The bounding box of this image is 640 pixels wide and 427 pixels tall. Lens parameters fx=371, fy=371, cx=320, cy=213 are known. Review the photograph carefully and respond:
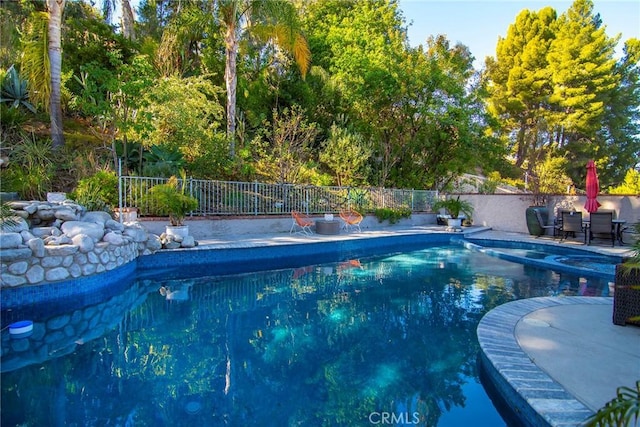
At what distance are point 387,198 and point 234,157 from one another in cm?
615

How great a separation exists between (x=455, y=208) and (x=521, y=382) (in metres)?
12.0

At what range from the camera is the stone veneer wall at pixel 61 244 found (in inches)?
188

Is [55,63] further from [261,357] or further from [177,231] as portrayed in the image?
[261,357]

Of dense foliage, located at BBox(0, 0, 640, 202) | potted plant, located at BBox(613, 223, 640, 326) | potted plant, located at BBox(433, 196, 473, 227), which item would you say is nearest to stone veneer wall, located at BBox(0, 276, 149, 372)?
dense foliage, located at BBox(0, 0, 640, 202)

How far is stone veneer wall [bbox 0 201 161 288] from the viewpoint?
15.6 ft

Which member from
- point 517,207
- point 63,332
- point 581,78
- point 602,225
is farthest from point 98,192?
point 581,78

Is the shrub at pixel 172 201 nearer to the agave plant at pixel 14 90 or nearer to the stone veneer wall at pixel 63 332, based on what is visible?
the stone veneer wall at pixel 63 332

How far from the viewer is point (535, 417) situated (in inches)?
92.0

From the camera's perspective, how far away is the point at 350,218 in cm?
1155

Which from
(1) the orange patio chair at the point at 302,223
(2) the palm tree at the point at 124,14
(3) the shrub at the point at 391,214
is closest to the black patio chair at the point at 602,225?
(3) the shrub at the point at 391,214

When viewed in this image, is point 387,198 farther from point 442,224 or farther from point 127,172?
point 127,172

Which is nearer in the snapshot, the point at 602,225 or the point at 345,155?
the point at 602,225

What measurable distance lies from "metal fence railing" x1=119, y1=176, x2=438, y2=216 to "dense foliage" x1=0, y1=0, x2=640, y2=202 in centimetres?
74

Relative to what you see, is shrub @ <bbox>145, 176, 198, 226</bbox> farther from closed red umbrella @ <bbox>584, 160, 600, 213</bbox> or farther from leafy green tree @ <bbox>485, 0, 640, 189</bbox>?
leafy green tree @ <bbox>485, 0, 640, 189</bbox>
